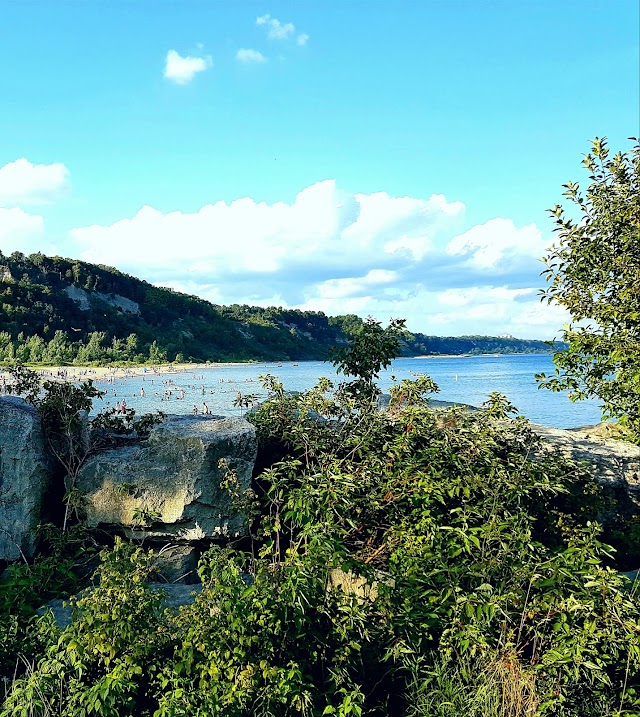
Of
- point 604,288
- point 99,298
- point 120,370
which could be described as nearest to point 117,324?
point 99,298

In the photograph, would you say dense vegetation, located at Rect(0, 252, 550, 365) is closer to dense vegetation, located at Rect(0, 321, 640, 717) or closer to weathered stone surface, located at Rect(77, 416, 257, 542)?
weathered stone surface, located at Rect(77, 416, 257, 542)

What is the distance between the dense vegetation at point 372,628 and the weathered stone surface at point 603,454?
8.45ft

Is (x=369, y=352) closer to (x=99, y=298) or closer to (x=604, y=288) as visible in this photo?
(x=604, y=288)

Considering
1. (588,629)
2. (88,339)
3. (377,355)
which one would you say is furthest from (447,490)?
(88,339)

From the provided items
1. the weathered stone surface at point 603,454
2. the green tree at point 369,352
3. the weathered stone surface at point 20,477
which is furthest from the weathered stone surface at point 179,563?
the weathered stone surface at point 603,454

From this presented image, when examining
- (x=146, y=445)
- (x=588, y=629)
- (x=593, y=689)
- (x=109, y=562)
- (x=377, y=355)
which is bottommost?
(x=593, y=689)

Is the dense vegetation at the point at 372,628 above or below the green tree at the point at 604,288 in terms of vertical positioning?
below

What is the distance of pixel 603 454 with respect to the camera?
8203 millimetres

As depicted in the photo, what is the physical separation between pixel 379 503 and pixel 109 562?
247cm

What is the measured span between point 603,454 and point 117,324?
4902 inches

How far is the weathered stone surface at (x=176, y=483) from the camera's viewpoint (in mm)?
6469

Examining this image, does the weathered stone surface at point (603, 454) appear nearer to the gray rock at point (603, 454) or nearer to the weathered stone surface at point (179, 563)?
the gray rock at point (603, 454)

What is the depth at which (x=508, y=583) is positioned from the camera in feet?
14.4

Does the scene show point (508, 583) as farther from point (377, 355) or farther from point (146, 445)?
point (146, 445)
